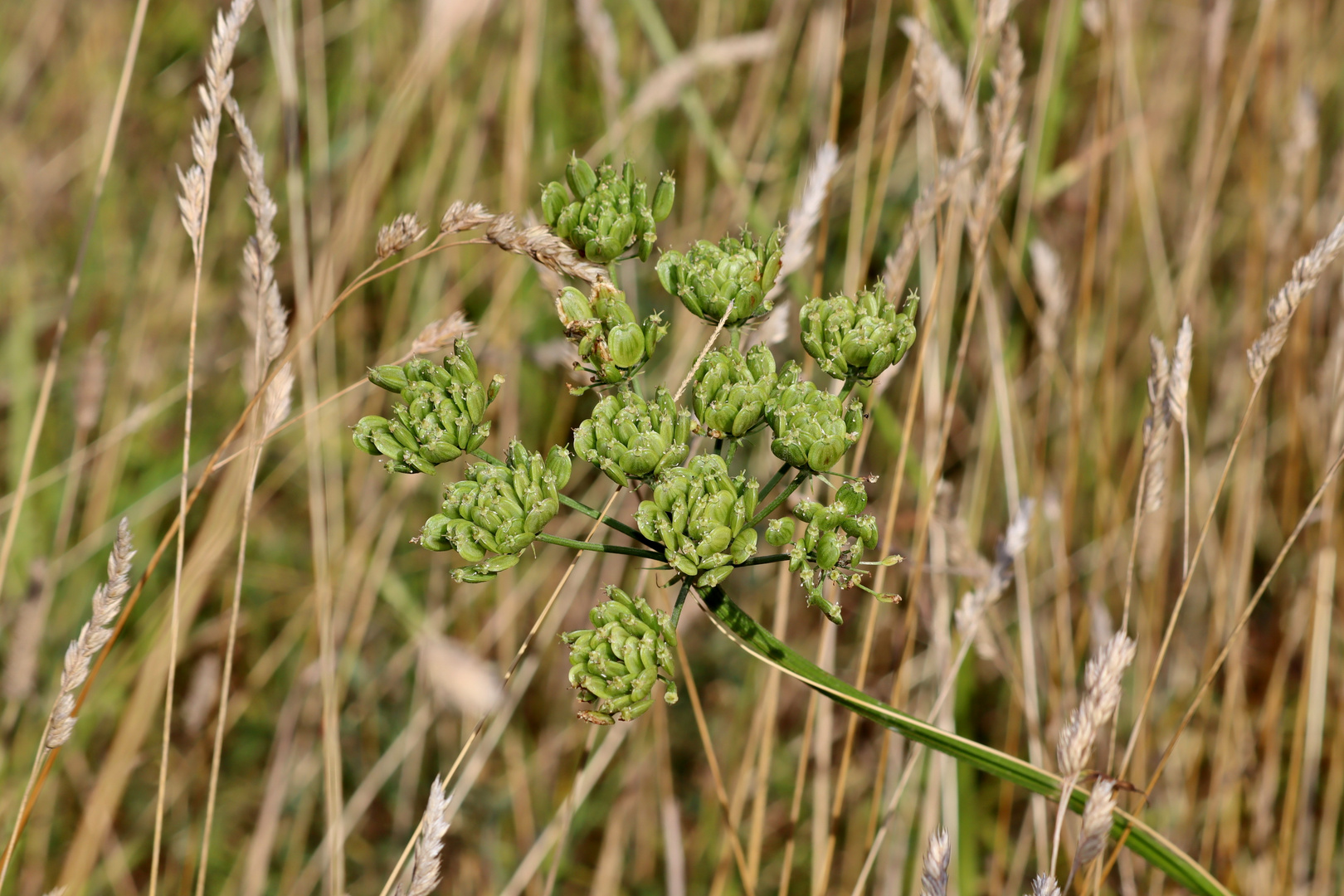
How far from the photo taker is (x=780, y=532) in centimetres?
134

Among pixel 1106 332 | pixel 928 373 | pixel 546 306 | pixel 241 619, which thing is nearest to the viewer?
pixel 928 373

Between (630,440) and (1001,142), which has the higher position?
(1001,142)

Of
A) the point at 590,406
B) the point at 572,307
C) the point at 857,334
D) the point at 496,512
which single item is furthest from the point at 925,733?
the point at 590,406

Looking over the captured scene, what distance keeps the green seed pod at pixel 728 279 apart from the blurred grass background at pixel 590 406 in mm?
810

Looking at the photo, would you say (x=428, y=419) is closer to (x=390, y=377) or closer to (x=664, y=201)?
(x=390, y=377)

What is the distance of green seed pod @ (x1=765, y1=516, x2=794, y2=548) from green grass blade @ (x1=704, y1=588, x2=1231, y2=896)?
0.11 m

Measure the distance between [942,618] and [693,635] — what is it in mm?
998

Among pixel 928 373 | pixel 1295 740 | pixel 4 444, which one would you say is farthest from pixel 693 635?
pixel 4 444

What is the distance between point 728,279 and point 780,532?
1.34 ft

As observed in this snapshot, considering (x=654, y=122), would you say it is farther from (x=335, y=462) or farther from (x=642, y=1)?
(x=335, y=462)

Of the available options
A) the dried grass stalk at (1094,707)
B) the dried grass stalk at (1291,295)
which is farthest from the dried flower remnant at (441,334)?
the dried grass stalk at (1291,295)

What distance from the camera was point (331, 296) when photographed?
2773mm

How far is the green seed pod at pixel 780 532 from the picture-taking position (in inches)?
52.6

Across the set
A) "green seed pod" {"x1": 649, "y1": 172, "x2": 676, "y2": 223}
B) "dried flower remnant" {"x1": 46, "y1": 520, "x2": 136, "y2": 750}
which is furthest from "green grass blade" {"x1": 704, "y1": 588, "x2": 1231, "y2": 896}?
"dried flower remnant" {"x1": 46, "y1": 520, "x2": 136, "y2": 750}
